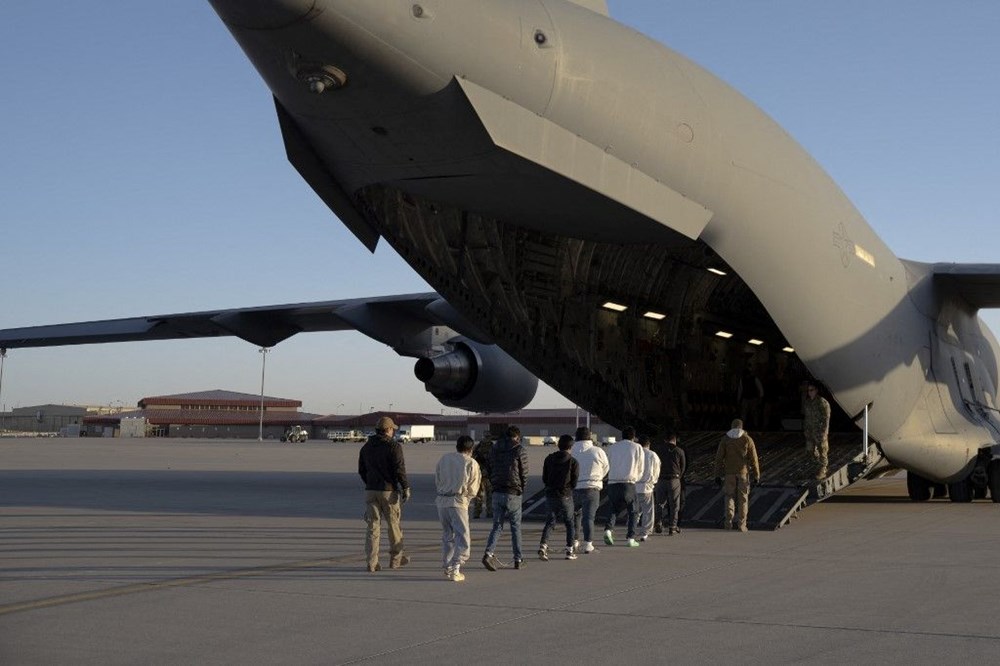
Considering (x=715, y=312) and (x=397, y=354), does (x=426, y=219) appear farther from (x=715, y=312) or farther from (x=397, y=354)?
(x=397, y=354)

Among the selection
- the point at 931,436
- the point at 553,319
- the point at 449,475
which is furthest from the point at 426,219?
the point at 931,436

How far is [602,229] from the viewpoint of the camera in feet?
39.7

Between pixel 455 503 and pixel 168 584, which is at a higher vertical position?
pixel 455 503

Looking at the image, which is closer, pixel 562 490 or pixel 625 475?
pixel 562 490

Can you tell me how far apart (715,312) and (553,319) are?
10.9ft

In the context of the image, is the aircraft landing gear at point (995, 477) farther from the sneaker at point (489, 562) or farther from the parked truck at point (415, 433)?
→ the parked truck at point (415, 433)

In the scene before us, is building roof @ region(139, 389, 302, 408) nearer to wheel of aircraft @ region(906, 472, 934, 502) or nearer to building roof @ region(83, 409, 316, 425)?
building roof @ region(83, 409, 316, 425)

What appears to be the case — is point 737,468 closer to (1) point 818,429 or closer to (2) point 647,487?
(2) point 647,487

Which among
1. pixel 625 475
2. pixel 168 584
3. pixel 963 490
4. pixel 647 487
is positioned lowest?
pixel 168 584

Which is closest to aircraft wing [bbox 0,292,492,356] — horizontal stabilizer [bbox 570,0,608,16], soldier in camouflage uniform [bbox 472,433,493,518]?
soldier in camouflage uniform [bbox 472,433,493,518]

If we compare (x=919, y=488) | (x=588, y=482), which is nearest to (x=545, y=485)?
(x=588, y=482)

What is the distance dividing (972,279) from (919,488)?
4066 mm

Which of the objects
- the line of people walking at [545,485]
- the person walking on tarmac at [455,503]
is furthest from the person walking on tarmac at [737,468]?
the person walking on tarmac at [455,503]

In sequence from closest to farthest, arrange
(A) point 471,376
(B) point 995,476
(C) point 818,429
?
1. (C) point 818,429
2. (B) point 995,476
3. (A) point 471,376
